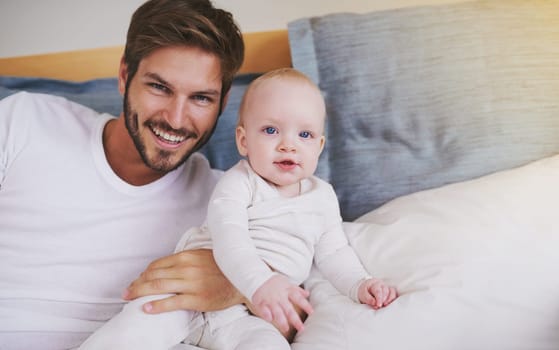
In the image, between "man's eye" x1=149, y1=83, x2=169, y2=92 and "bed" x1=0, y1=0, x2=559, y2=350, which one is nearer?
"bed" x1=0, y1=0, x2=559, y2=350

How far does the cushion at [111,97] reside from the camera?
1.45m

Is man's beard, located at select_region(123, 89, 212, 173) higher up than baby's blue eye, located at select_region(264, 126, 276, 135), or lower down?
lower down

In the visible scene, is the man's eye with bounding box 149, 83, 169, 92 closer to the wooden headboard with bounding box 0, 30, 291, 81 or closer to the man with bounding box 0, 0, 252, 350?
the man with bounding box 0, 0, 252, 350

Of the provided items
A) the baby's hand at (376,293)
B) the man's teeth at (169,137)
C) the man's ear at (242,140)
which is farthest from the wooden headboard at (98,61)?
the baby's hand at (376,293)

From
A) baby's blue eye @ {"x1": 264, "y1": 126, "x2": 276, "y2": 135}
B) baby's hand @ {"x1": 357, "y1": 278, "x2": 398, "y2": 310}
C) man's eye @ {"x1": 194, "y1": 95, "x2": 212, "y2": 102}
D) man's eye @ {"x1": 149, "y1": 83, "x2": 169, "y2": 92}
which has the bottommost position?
baby's hand @ {"x1": 357, "y1": 278, "x2": 398, "y2": 310}

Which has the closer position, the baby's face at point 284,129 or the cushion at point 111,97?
the baby's face at point 284,129

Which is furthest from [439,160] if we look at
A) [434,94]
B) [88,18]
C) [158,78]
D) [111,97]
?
[88,18]

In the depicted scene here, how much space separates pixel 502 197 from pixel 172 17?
788 millimetres

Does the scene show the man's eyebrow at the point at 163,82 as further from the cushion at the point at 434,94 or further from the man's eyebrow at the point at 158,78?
the cushion at the point at 434,94

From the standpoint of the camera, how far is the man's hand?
98cm

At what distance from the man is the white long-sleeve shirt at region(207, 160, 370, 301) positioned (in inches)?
10.2

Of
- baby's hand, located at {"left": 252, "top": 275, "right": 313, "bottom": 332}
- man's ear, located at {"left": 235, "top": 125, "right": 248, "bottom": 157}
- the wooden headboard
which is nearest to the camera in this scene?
baby's hand, located at {"left": 252, "top": 275, "right": 313, "bottom": 332}

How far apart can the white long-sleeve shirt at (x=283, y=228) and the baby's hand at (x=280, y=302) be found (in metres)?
0.10

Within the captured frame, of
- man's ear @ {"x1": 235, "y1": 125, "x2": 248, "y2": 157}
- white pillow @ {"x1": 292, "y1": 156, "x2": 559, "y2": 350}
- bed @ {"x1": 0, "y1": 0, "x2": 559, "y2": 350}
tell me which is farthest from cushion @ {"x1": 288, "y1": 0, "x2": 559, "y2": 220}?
man's ear @ {"x1": 235, "y1": 125, "x2": 248, "y2": 157}
